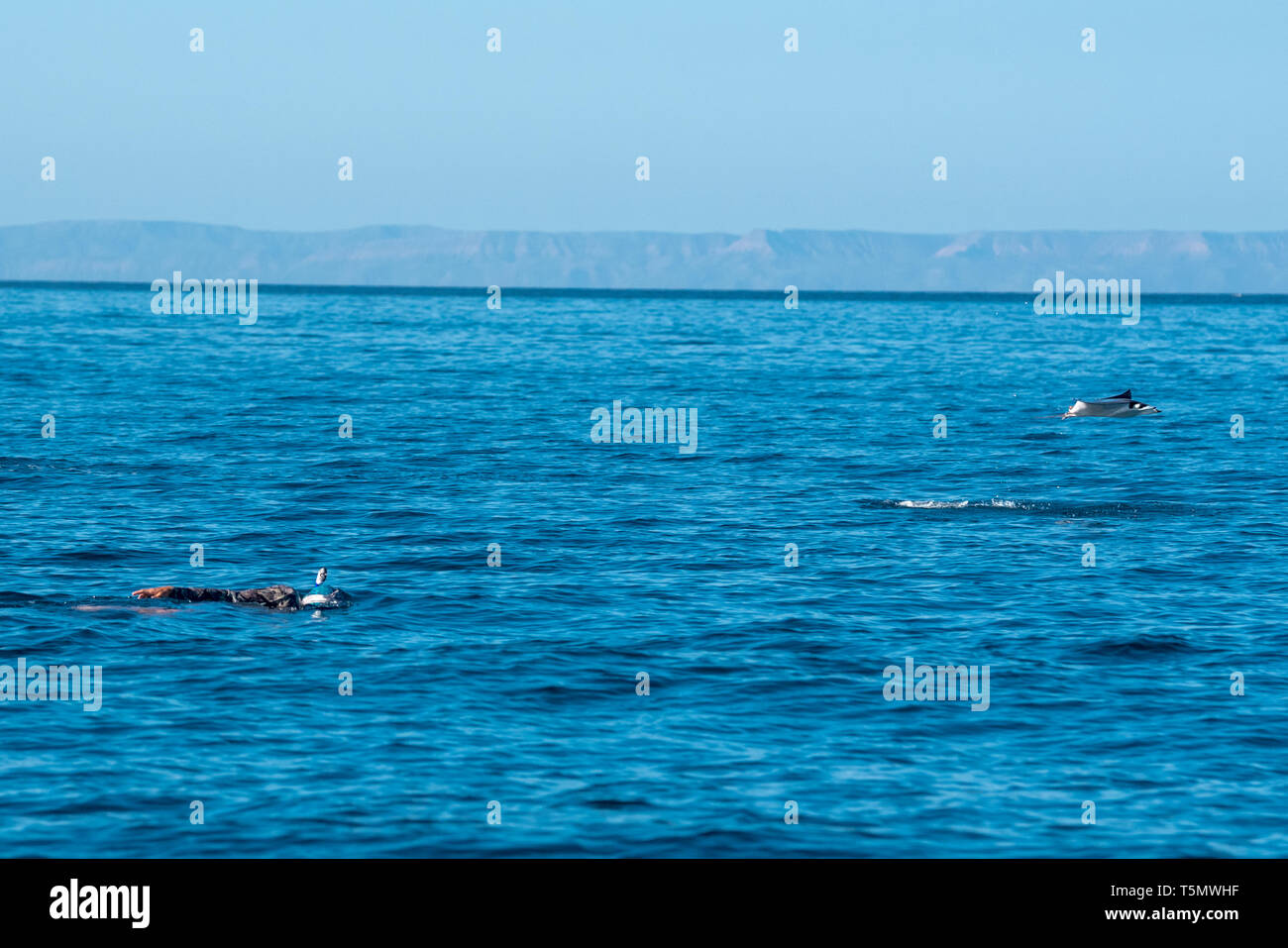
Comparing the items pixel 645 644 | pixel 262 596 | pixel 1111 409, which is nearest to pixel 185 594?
pixel 262 596

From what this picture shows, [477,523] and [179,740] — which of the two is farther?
[477,523]

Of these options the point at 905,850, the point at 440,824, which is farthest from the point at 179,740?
the point at 905,850

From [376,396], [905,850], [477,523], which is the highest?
[376,396]

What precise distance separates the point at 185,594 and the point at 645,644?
33.9 feet

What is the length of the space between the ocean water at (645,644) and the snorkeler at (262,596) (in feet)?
1.76

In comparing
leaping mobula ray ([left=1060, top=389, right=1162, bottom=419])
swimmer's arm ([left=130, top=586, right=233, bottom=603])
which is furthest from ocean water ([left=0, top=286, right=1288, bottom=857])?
leaping mobula ray ([left=1060, top=389, right=1162, bottom=419])

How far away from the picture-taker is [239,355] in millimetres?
141875

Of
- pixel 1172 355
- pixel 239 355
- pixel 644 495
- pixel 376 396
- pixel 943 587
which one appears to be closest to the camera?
pixel 943 587

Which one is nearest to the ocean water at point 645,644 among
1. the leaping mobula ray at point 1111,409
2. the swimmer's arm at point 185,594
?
the swimmer's arm at point 185,594

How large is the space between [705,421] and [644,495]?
94.7 feet

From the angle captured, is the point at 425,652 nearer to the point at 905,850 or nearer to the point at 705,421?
the point at 905,850

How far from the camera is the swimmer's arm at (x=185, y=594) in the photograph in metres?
33.6

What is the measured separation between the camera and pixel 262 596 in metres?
33.8

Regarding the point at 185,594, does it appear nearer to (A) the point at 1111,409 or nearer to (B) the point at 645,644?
(B) the point at 645,644
